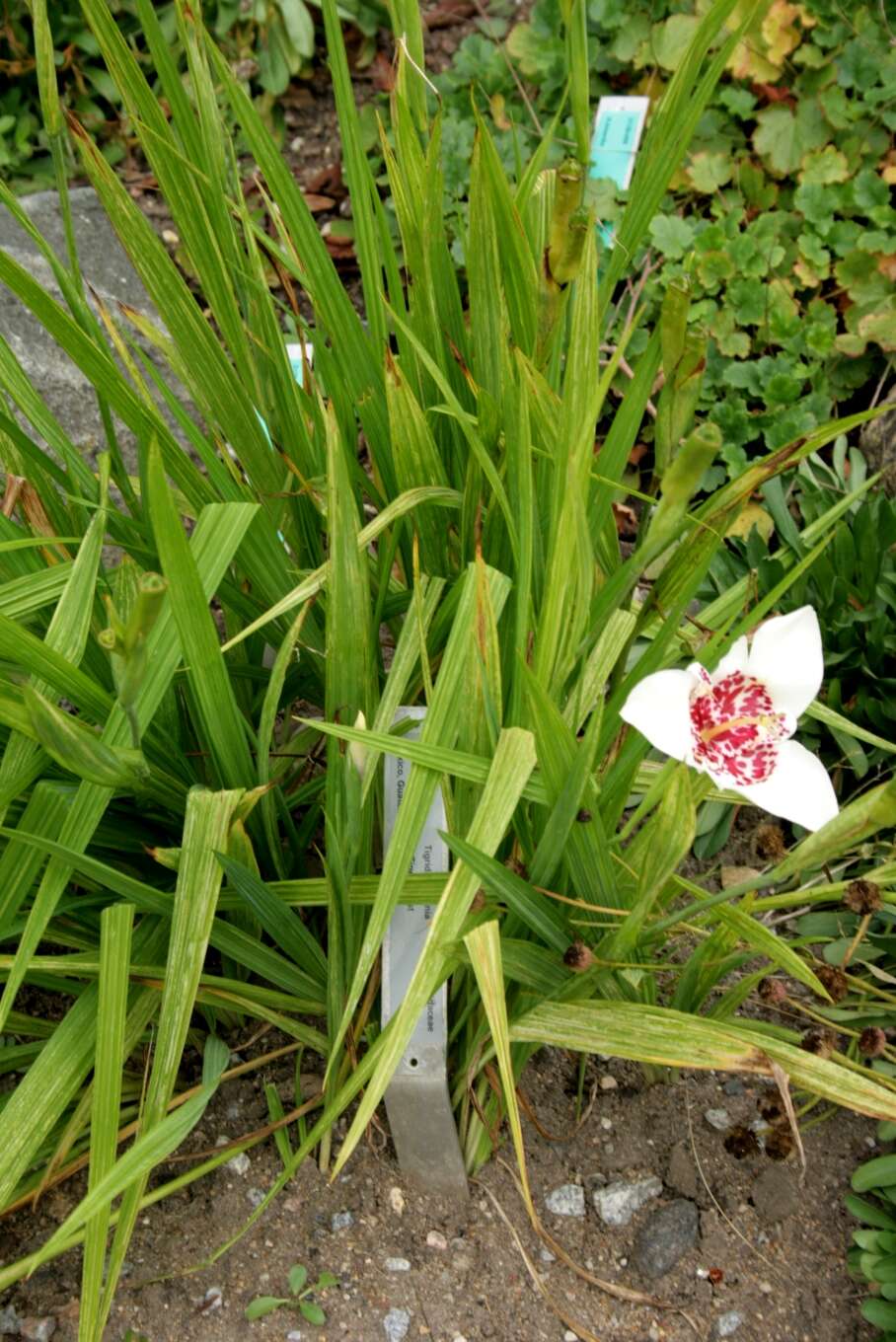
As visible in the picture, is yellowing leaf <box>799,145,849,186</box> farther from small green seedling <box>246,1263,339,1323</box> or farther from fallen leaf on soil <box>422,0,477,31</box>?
small green seedling <box>246,1263,339,1323</box>

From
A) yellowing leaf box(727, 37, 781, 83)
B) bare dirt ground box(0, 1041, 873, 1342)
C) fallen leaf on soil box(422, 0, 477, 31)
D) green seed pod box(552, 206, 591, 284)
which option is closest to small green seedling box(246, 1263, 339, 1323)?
bare dirt ground box(0, 1041, 873, 1342)

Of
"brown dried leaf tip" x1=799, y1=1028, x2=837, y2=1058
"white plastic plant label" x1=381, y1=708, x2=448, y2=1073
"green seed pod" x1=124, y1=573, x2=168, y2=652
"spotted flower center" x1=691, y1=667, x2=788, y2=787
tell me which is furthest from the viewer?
"white plastic plant label" x1=381, y1=708, x2=448, y2=1073

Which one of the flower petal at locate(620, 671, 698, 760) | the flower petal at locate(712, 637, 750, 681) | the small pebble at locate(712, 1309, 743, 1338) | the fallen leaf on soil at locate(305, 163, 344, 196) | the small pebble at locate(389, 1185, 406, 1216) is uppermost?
the flower petal at locate(620, 671, 698, 760)

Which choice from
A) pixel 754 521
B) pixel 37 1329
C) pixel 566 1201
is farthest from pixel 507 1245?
pixel 754 521

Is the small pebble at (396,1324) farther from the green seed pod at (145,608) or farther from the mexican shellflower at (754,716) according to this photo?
the green seed pod at (145,608)

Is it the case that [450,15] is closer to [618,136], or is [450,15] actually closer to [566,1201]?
[618,136]

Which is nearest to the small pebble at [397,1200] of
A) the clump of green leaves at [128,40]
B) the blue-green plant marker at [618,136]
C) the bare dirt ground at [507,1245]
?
the bare dirt ground at [507,1245]
